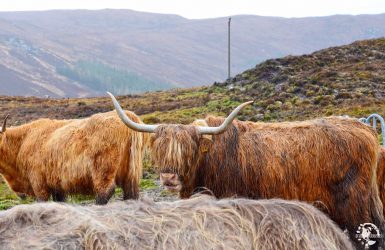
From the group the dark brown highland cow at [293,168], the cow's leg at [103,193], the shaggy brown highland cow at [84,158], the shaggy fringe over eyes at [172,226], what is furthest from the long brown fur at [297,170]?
the shaggy fringe over eyes at [172,226]

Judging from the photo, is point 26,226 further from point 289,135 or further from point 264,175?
point 289,135

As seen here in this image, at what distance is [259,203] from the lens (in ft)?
10.6

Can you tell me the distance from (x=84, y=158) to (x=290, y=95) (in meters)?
23.0

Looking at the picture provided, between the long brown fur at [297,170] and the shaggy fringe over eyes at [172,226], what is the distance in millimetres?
2408

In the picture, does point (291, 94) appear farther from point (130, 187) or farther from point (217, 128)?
point (217, 128)

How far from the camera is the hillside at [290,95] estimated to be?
25673 millimetres

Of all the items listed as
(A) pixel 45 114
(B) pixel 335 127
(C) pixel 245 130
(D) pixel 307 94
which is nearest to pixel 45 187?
(C) pixel 245 130

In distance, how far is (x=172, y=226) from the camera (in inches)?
117

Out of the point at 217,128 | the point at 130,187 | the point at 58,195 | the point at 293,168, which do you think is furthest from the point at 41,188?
the point at 293,168

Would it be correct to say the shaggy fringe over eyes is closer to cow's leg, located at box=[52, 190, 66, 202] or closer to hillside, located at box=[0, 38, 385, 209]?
cow's leg, located at box=[52, 190, 66, 202]

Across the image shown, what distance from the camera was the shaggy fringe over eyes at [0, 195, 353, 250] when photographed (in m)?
2.79

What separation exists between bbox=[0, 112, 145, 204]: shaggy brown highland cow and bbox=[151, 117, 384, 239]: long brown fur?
212cm

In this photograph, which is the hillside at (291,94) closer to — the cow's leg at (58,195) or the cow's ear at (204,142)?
the cow's leg at (58,195)

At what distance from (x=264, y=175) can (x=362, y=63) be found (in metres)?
31.9
